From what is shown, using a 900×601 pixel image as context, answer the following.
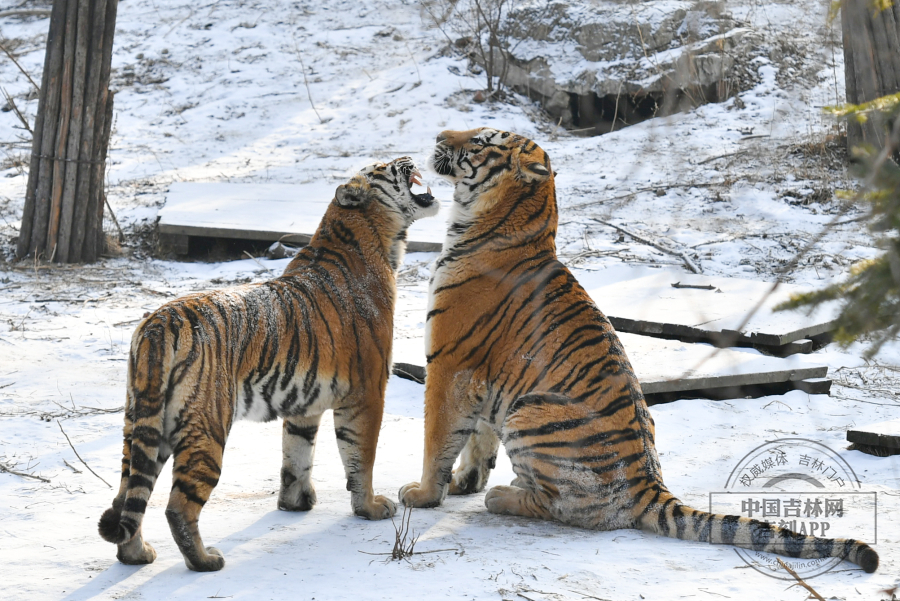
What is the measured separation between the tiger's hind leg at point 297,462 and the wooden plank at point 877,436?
2.74 meters

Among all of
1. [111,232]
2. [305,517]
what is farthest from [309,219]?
[305,517]

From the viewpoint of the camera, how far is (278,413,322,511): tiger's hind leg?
12.3 ft

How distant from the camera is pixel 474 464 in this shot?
4129 mm

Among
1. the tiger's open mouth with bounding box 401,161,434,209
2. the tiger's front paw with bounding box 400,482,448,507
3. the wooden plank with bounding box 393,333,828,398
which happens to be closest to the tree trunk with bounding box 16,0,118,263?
the wooden plank with bounding box 393,333,828,398

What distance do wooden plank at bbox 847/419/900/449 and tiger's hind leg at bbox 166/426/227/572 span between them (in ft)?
10.6

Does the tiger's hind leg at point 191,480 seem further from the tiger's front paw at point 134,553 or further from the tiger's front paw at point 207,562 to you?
the tiger's front paw at point 134,553

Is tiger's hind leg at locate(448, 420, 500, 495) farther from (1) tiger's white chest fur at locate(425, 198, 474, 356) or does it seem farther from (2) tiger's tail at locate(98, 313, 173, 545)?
(2) tiger's tail at locate(98, 313, 173, 545)

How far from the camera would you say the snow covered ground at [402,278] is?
300cm

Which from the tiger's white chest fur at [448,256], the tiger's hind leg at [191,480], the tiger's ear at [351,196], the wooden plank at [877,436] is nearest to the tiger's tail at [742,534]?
the tiger's white chest fur at [448,256]

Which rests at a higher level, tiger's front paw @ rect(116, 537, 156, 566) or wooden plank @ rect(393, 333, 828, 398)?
wooden plank @ rect(393, 333, 828, 398)

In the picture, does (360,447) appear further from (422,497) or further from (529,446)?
(529,446)

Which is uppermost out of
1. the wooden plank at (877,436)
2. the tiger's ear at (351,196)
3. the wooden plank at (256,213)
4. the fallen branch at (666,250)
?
the tiger's ear at (351,196)

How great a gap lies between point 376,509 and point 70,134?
6.04 metres

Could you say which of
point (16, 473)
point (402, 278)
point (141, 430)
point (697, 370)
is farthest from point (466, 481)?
point (402, 278)
